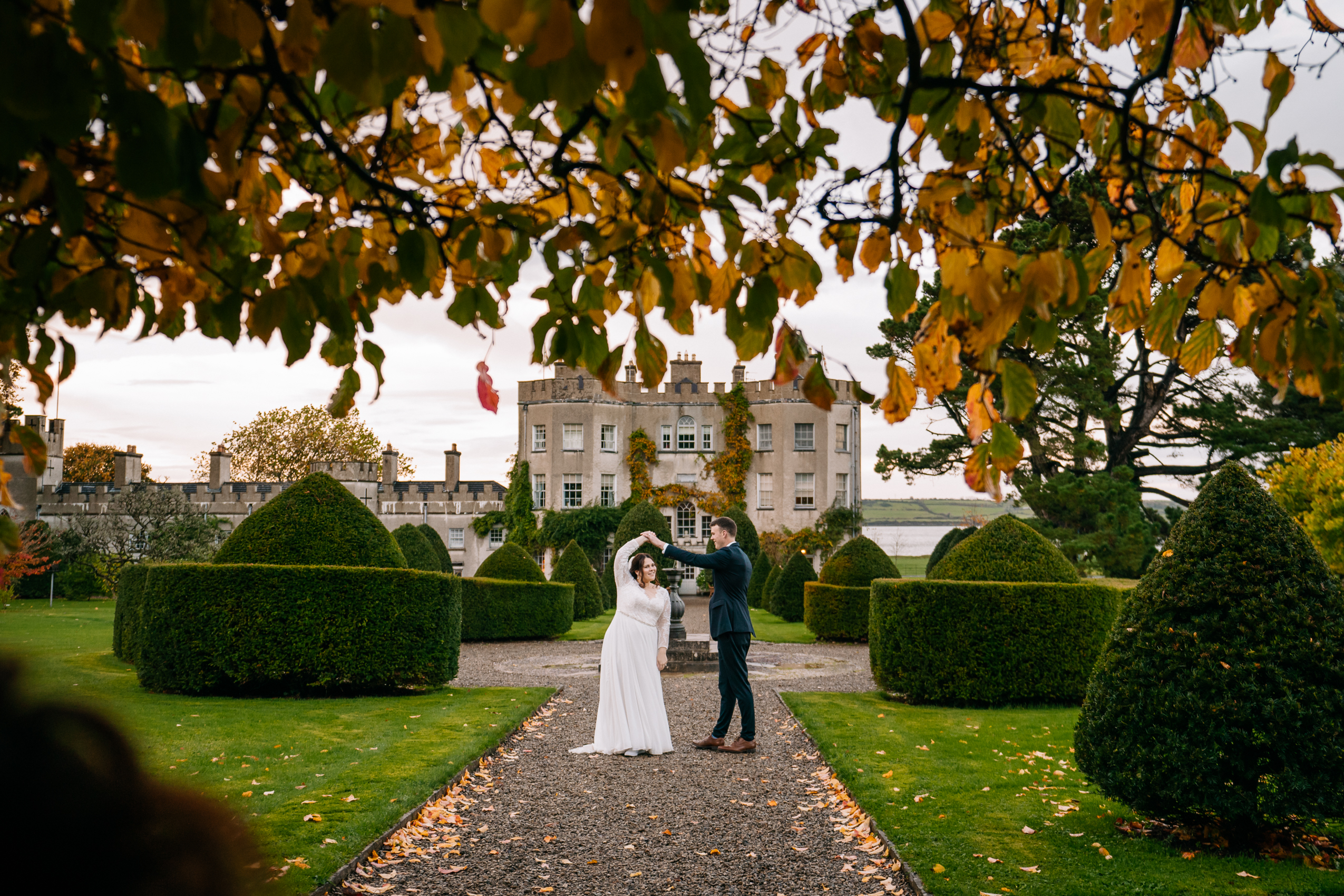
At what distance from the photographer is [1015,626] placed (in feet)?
35.4

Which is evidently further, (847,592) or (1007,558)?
(847,592)

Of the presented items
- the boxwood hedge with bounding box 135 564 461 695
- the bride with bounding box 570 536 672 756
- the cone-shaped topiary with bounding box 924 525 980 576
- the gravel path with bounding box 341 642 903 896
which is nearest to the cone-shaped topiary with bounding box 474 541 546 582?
the boxwood hedge with bounding box 135 564 461 695

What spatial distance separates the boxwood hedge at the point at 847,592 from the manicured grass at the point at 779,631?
47 cm

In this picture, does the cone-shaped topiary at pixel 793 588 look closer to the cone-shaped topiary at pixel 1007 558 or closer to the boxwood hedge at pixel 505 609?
the boxwood hedge at pixel 505 609

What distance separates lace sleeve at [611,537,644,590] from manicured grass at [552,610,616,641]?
29.6 ft

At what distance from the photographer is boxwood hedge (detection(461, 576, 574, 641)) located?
1936 centimetres

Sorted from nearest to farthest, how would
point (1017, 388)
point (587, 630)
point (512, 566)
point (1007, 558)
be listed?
point (1017, 388), point (1007, 558), point (512, 566), point (587, 630)

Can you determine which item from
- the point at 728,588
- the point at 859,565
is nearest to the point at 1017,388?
the point at 728,588

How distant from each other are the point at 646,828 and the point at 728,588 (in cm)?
252

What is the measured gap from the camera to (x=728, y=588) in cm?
807

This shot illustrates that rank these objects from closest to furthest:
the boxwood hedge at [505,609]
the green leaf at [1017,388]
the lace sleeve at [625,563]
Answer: the green leaf at [1017,388], the lace sleeve at [625,563], the boxwood hedge at [505,609]

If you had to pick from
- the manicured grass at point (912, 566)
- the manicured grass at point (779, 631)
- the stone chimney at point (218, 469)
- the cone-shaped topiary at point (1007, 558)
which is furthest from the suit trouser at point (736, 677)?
the manicured grass at point (912, 566)

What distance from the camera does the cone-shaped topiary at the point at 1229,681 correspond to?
15.8ft

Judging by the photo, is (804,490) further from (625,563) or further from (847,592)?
(625,563)
